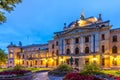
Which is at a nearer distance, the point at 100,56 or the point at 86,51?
the point at 100,56

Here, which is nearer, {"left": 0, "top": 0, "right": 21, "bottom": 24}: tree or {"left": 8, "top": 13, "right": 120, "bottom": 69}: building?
{"left": 0, "top": 0, "right": 21, "bottom": 24}: tree

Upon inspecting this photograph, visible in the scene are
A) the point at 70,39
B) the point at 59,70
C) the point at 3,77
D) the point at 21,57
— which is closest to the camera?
the point at 3,77

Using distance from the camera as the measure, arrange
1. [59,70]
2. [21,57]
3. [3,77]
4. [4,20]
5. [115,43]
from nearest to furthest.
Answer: [4,20]
[3,77]
[59,70]
[115,43]
[21,57]

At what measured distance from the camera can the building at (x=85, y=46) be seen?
182 feet

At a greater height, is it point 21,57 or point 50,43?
point 50,43

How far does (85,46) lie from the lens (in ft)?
202

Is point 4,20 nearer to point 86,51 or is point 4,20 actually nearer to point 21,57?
point 86,51

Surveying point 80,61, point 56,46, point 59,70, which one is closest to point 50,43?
point 56,46

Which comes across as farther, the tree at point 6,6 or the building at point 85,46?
the building at point 85,46

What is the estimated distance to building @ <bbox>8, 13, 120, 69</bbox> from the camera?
55.4 metres

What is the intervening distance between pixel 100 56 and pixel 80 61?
298 inches

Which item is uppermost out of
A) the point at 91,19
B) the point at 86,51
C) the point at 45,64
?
the point at 91,19

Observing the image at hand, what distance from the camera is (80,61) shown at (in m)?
61.9

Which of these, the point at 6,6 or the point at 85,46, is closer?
the point at 6,6
